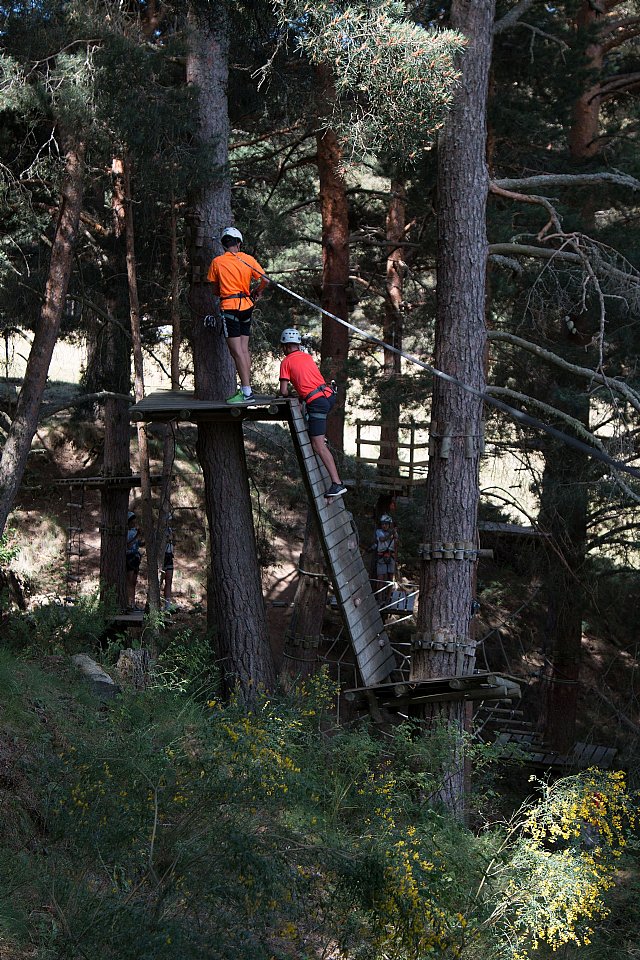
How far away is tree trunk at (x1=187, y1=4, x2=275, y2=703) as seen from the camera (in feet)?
27.0

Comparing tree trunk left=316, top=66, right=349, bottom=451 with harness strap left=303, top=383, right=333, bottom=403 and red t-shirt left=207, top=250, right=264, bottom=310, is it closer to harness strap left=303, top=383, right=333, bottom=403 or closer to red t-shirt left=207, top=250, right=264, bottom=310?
harness strap left=303, top=383, right=333, bottom=403

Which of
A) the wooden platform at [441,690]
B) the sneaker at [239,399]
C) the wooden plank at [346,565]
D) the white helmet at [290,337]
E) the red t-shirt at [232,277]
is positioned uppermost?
the red t-shirt at [232,277]

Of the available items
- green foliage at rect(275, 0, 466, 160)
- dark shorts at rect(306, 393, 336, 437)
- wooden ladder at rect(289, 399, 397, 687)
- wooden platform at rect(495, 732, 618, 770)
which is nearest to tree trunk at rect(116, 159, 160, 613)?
dark shorts at rect(306, 393, 336, 437)

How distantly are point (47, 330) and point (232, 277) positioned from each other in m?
3.50

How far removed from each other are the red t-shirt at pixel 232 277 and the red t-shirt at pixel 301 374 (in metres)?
0.63

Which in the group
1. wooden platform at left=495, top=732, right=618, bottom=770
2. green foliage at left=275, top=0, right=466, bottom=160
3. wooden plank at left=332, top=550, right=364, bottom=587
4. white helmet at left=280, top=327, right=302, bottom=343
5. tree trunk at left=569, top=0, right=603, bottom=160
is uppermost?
tree trunk at left=569, top=0, right=603, bottom=160

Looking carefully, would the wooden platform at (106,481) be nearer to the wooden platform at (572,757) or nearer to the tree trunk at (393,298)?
the tree trunk at (393,298)

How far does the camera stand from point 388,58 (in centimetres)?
691

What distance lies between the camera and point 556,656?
13.2 meters

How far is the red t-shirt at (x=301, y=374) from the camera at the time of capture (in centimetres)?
757

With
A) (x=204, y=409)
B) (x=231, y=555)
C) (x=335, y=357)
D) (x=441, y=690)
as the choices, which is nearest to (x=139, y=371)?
(x=231, y=555)

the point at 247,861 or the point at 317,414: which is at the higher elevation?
the point at 317,414

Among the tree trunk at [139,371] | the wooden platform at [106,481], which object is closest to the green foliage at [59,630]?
the tree trunk at [139,371]

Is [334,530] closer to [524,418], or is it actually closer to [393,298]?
[524,418]
